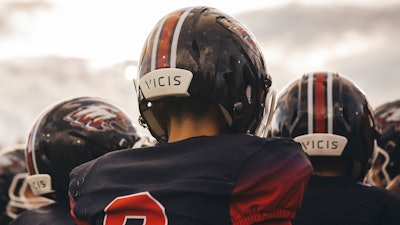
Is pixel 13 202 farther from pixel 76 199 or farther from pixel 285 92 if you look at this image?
pixel 76 199

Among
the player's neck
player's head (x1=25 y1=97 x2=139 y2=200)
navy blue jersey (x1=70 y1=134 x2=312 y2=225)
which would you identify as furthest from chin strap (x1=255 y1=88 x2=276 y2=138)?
player's head (x1=25 y1=97 x2=139 y2=200)

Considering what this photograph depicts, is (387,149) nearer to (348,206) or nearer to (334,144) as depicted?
(334,144)

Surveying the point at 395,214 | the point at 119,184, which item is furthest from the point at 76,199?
the point at 395,214

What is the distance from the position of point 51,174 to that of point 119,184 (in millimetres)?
2026

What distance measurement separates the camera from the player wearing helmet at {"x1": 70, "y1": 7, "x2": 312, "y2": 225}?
6.73 feet

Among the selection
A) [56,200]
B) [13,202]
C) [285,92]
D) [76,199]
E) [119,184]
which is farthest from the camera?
[13,202]

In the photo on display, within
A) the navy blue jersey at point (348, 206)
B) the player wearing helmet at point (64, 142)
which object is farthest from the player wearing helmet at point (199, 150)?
the player wearing helmet at point (64, 142)

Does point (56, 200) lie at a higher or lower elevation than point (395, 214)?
lower

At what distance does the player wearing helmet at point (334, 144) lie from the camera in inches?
126

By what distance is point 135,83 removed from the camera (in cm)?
278

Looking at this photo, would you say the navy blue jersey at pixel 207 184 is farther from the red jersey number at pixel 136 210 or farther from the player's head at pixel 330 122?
the player's head at pixel 330 122

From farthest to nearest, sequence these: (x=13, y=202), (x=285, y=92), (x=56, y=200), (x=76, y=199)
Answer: (x=13, y=202) → (x=56, y=200) → (x=285, y=92) → (x=76, y=199)

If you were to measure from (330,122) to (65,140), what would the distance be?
68.1 inches

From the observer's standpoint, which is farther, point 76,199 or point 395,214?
point 395,214
